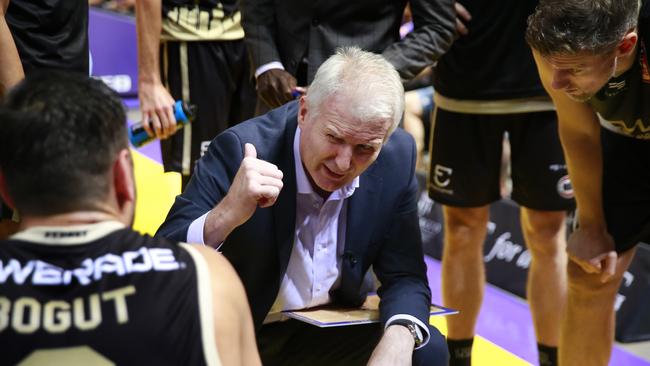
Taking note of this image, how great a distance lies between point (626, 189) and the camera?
10.8 feet

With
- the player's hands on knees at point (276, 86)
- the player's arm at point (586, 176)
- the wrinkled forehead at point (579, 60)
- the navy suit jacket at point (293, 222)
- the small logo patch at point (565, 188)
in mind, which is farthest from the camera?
the small logo patch at point (565, 188)

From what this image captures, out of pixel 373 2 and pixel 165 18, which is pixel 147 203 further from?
pixel 373 2

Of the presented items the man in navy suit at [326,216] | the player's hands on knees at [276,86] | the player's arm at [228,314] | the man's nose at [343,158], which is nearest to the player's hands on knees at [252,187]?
the man in navy suit at [326,216]

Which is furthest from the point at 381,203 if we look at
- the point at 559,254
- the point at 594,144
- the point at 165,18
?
the point at 165,18

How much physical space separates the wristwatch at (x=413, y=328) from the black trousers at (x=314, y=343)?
0.23 metres

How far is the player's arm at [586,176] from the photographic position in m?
3.23

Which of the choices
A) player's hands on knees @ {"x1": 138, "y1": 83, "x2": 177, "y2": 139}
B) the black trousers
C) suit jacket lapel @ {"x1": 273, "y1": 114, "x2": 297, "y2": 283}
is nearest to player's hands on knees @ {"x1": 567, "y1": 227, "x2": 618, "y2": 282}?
the black trousers

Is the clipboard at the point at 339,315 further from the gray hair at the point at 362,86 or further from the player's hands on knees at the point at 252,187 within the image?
the gray hair at the point at 362,86

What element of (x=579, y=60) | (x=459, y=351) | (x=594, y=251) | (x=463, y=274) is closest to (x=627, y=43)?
(x=579, y=60)

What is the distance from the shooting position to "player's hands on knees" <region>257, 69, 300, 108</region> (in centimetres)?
350

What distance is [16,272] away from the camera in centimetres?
163

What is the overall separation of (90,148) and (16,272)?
23 centimetres

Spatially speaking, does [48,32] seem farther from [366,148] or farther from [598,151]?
[598,151]

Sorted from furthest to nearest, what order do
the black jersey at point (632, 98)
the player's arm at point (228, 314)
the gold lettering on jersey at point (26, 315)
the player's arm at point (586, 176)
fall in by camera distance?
1. the player's arm at point (586, 176)
2. the black jersey at point (632, 98)
3. the player's arm at point (228, 314)
4. the gold lettering on jersey at point (26, 315)
